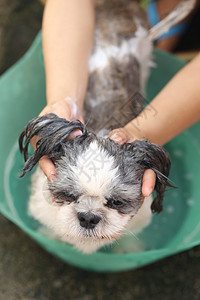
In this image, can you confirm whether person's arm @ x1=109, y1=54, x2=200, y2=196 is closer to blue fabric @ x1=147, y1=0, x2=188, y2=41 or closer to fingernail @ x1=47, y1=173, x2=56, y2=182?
fingernail @ x1=47, y1=173, x2=56, y2=182

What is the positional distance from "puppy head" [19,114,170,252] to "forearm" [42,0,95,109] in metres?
0.50

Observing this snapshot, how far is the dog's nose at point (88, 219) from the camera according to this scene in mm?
1461

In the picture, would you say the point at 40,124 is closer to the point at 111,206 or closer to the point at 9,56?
the point at 111,206

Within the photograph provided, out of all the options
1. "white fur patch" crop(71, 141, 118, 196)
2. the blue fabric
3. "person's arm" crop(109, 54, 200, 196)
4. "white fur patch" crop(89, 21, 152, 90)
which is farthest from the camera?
the blue fabric

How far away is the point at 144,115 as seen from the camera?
77.0 inches

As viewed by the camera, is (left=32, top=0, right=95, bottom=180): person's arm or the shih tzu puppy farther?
(left=32, top=0, right=95, bottom=180): person's arm

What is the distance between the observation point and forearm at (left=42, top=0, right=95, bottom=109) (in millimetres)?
1983

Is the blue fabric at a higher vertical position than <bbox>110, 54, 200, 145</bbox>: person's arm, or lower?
lower

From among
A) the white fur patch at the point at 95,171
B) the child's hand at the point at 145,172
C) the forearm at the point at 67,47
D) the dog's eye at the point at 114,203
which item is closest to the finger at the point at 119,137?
the child's hand at the point at 145,172

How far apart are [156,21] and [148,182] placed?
1.88 m

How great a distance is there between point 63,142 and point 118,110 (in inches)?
27.8

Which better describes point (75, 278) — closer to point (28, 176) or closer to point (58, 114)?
point (28, 176)

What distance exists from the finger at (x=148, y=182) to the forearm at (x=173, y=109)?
390 mm

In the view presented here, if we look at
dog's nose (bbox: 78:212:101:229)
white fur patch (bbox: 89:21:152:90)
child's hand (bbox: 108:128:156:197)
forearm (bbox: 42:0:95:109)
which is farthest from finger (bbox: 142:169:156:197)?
white fur patch (bbox: 89:21:152:90)
